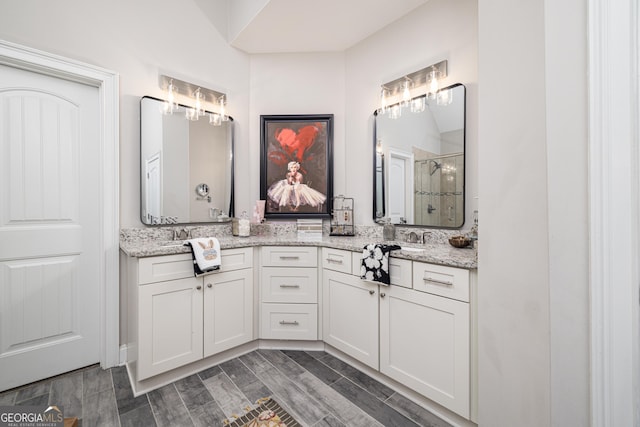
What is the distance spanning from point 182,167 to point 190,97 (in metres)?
0.64

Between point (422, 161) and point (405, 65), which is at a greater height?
point (405, 65)

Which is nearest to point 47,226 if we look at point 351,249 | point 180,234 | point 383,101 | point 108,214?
point 108,214

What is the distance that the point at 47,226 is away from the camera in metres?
1.84

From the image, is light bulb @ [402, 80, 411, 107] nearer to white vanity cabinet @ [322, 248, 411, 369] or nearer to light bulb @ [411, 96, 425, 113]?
light bulb @ [411, 96, 425, 113]

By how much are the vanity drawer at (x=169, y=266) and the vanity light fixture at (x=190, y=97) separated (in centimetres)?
125

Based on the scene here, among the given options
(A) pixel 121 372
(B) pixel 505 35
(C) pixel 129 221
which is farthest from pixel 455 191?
(A) pixel 121 372

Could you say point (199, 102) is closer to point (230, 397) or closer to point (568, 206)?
point (230, 397)

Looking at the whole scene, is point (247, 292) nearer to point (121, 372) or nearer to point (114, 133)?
point (121, 372)

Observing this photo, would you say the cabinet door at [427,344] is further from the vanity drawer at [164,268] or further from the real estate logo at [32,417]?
the real estate logo at [32,417]

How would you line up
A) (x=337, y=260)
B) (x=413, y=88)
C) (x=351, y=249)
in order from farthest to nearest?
(x=413, y=88) < (x=337, y=260) < (x=351, y=249)

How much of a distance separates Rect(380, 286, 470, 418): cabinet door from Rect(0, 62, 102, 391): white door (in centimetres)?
214

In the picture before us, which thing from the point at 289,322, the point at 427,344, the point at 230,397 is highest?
the point at 427,344

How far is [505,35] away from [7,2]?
2.78 m

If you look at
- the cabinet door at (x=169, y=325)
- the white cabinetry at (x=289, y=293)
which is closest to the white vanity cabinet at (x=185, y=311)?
the cabinet door at (x=169, y=325)
